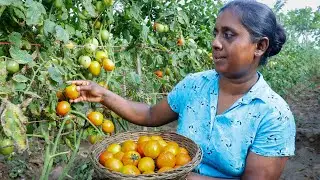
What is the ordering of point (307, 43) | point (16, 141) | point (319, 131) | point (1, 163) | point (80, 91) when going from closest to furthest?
point (16, 141) → point (80, 91) → point (1, 163) → point (319, 131) → point (307, 43)

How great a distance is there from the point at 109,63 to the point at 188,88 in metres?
0.38

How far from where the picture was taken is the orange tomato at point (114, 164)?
148 cm

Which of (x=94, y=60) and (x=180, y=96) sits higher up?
(x=94, y=60)

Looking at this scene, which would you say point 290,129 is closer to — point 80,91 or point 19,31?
point 80,91

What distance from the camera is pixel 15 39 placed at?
1.42 metres

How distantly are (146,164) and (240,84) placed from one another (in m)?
0.54

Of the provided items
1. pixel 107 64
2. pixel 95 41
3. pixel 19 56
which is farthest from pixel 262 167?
pixel 19 56

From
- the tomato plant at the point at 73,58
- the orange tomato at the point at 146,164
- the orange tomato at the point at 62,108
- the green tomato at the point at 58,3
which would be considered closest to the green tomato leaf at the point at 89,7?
the tomato plant at the point at 73,58

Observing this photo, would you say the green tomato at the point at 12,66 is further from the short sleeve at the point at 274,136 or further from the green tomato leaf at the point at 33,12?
the short sleeve at the point at 274,136

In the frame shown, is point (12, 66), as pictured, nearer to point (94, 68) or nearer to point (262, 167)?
point (94, 68)

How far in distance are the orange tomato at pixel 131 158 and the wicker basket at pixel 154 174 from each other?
103 mm

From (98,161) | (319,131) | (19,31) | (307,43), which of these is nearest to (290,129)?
(98,161)

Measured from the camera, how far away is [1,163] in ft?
11.2

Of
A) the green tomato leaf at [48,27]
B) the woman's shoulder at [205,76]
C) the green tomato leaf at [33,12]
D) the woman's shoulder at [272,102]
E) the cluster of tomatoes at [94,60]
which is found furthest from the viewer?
the woman's shoulder at [205,76]
